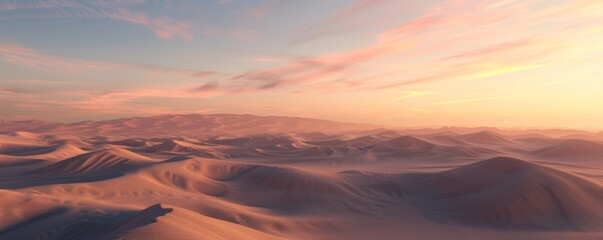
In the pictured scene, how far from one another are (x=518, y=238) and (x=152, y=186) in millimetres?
22588

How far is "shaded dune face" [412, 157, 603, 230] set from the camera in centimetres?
2197

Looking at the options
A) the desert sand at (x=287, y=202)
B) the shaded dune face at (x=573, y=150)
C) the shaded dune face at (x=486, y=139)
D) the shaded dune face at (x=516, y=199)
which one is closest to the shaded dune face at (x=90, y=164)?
the desert sand at (x=287, y=202)

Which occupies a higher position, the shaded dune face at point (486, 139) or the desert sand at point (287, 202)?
the shaded dune face at point (486, 139)

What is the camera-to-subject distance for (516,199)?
23.7 meters

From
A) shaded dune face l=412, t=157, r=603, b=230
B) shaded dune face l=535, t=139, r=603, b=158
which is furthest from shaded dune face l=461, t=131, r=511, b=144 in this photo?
shaded dune face l=412, t=157, r=603, b=230

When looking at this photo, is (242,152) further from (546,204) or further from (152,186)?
(546,204)

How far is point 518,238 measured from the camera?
1903 centimetres

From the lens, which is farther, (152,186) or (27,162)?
(27,162)

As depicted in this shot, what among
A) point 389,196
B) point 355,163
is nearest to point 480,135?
point 355,163

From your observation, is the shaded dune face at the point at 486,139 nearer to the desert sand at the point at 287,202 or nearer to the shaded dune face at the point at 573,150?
the shaded dune face at the point at 573,150

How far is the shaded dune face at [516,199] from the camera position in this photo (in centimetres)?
2197

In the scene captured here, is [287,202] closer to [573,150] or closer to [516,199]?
[516,199]

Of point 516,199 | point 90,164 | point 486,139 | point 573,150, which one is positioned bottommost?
point 90,164

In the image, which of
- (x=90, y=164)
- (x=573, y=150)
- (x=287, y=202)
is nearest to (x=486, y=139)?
(x=573, y=150)
